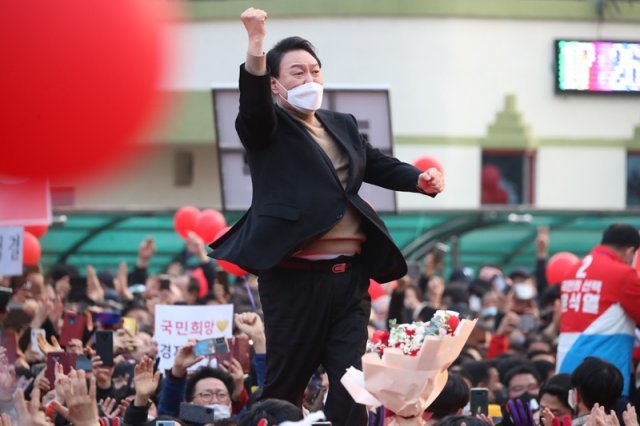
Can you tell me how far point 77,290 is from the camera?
1420cm

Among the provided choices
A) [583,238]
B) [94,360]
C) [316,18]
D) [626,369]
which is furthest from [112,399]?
[316,18]

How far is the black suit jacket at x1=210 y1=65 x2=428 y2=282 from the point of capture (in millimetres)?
5539

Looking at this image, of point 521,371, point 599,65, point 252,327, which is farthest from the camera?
point 599,65

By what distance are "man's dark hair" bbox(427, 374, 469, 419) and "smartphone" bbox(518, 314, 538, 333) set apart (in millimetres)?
5837

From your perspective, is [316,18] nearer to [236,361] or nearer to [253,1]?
[253,1]

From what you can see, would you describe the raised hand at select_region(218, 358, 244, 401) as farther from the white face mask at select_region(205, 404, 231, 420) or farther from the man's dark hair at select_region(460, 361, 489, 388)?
the man's dark hair at select_region(460, 361, 489, 388)

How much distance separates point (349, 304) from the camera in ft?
18.9

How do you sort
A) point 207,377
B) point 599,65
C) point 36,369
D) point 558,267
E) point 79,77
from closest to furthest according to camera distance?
point 79,77 < point 207,377 < point 36,369 < point 558,267 < point 599,65

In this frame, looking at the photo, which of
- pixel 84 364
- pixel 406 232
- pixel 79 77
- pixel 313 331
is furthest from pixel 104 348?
pixel 406 232

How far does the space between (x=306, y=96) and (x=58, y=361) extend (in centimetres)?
250

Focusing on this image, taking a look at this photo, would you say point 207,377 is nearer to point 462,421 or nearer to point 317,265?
point 317,265

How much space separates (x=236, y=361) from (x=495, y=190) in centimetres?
1845

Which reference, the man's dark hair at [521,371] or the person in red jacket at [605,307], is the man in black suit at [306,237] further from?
the man's dark hair at [521,371]

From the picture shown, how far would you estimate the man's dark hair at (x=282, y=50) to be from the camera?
5.75m
